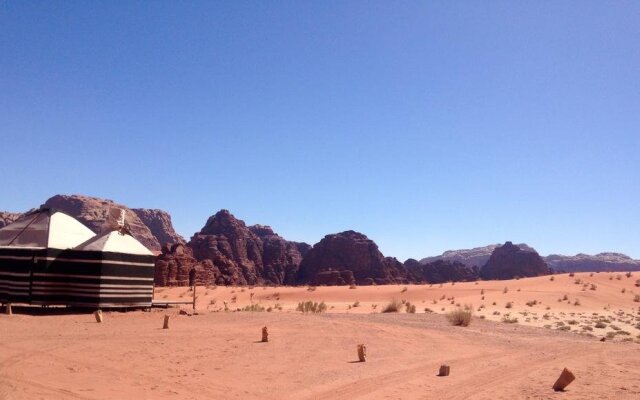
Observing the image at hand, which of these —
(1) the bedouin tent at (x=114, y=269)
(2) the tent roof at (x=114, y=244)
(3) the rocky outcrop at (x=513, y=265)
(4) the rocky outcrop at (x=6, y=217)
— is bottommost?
(1) the bedouin tent at (x=114, y=269)

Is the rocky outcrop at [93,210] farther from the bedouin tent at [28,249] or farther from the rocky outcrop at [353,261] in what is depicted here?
the bedouin tent at [28,249]

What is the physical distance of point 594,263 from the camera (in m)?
170

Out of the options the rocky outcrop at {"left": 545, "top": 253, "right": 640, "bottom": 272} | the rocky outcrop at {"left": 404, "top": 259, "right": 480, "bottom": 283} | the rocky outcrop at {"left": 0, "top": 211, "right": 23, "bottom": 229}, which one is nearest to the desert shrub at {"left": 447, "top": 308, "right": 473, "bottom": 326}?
the rocky outcrop at {"left": 404, "top": 259, "right": 480, "bottom": 283}

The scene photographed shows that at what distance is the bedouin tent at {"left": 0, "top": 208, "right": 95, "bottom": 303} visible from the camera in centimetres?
2383

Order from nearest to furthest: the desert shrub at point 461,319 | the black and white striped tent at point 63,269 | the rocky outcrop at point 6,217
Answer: the black and white striped tent at point 63,269, the desert shrub at point 461,319, the rocky outcrop at point 6,217

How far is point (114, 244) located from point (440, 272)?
265 ft

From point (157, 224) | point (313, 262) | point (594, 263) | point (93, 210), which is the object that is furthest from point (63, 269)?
point (594, 263)

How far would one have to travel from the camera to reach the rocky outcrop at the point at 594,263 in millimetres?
163125

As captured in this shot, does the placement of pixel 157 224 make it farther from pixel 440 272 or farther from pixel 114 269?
pixel 114 269

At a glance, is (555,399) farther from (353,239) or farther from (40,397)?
(353,239)

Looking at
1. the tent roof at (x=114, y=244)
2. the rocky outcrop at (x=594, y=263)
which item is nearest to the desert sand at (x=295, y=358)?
the tent roof at (x=114, y=244)

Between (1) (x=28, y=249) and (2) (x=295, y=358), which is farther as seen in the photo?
(1) (x=28, y=249)

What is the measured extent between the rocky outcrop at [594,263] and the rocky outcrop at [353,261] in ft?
305

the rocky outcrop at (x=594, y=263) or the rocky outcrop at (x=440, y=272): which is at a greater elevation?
the rocky outcrop at (x=594, y=263)
